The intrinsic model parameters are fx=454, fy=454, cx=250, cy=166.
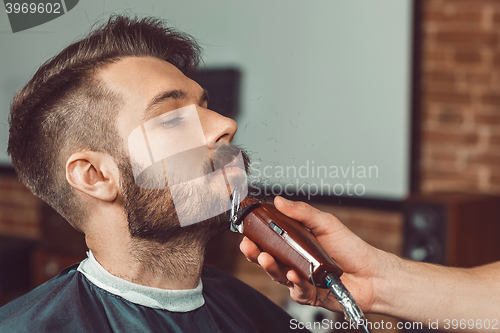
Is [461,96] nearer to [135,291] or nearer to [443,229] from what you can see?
[443,229]

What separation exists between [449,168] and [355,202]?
1.94 ft

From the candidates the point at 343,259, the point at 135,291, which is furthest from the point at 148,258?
the point at 343,259

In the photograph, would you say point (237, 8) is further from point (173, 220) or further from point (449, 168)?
point (449, 168)

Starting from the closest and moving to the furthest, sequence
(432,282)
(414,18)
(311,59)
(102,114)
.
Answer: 1. (102,114)
2. (432,282)
3. (311,59)
4. (414,18)

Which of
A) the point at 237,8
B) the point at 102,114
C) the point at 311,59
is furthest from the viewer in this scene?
the point at 311,59

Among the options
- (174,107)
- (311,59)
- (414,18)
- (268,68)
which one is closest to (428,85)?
(414,18)

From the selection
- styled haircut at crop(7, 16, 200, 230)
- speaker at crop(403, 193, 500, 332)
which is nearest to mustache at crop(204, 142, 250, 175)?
styled haircut at crop(7, 16, 200, 230)

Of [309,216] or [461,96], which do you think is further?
[461,96]

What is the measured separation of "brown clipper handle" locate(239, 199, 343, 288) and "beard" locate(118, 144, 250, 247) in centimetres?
15

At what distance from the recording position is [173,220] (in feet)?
3.35

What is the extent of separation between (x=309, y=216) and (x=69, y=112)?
589mm

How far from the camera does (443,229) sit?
6.77ft

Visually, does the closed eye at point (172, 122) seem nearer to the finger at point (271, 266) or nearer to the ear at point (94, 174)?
the ear at point (94, 174)

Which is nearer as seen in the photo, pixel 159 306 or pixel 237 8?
pixel 159 306
